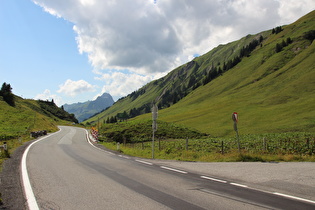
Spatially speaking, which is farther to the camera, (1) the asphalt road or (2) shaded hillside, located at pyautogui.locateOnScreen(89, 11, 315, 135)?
(2) shaded hillside, located at pyautogui.locateOnScreen(89, 11, 315, 135)

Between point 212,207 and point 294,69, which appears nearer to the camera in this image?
point 212,207

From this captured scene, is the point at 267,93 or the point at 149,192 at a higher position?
the point at 267,93

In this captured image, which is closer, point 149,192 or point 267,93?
point 149,192

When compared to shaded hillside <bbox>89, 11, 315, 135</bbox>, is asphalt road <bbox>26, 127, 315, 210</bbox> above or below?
below

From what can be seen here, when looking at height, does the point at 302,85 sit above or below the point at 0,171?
above

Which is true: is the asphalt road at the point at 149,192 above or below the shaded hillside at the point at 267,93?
below

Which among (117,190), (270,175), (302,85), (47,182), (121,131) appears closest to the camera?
(117,190)

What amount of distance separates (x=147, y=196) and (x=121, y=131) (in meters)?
51.1

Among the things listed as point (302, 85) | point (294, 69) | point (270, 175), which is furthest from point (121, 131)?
point (294, 69)

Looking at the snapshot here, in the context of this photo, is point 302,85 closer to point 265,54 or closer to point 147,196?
point 265,54

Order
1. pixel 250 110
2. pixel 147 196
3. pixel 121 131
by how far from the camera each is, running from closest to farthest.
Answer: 1. pixel 147 196
2. pixel 121 131
3. pixel 250 110

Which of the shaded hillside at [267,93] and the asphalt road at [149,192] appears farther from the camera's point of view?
the shaded hillside at [267,93]

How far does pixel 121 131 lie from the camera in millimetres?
57250

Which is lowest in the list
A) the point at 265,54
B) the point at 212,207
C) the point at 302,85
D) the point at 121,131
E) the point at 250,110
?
the point at 212,207
